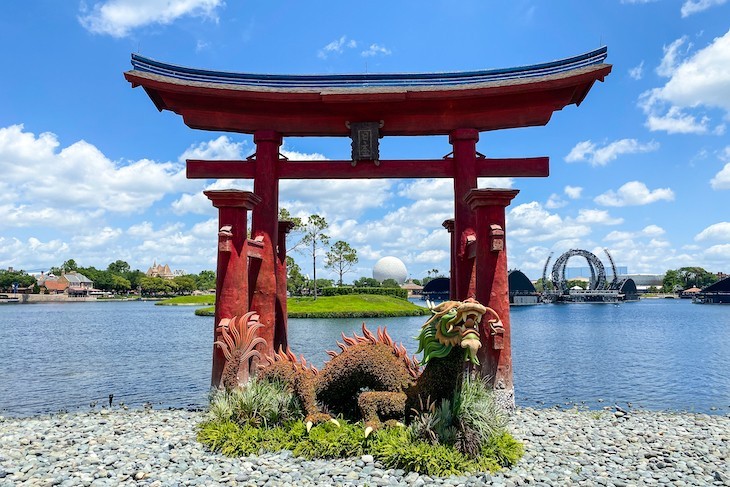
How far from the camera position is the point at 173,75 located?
8602 mm

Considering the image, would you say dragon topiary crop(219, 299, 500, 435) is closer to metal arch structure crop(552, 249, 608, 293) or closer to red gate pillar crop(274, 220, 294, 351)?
red gate pillar crop(274, 220, 294, 351)

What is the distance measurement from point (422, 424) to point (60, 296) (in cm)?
8988

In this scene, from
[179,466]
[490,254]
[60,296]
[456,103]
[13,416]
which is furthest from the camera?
[60,296]

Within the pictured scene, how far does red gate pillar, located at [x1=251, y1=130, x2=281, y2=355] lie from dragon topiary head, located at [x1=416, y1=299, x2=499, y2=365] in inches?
132

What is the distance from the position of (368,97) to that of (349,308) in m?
32.0

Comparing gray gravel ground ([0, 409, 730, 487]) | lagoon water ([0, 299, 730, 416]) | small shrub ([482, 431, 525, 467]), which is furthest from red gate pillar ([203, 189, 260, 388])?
lagoon water ([0, 299, 730, 416])

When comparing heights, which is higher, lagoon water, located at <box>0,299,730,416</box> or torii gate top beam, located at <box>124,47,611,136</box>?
torii gate top beam, located at <box>124,47,611,136</box>

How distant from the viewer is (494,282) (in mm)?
7215

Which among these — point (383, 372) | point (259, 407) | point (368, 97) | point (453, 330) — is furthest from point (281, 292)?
point (453, 330)

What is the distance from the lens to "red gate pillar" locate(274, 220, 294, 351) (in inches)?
359

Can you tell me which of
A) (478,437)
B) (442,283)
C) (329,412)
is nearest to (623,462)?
(478,437)

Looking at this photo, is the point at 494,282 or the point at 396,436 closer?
the point at 396,436

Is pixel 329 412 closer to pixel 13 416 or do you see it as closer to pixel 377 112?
pixel 377 112

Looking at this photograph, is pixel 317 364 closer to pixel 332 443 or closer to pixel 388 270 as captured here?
pixel 332 443
